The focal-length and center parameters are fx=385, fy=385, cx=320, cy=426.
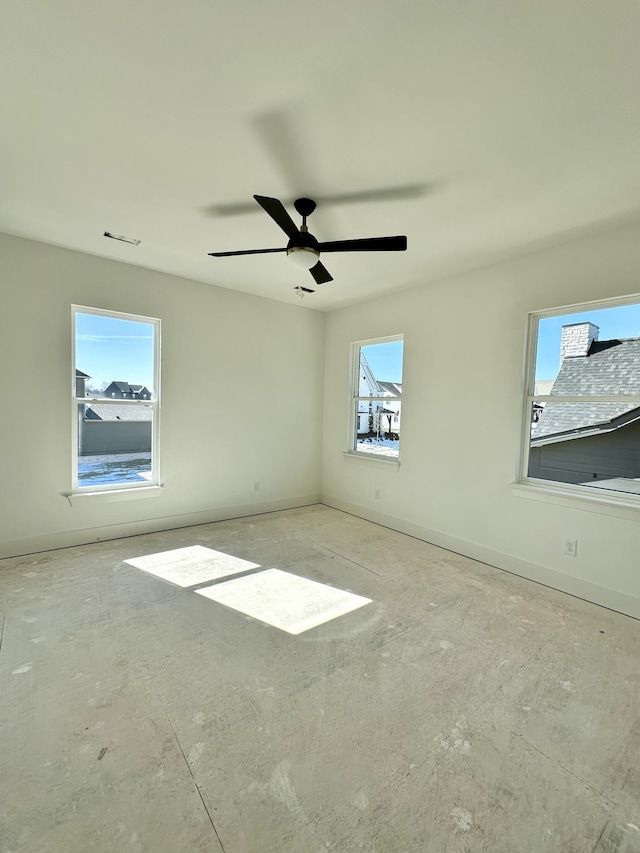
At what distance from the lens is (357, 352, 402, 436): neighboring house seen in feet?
14.3

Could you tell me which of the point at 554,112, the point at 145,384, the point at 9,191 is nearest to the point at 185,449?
the point at 145,384

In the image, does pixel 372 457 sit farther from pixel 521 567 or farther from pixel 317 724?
pixel 317 724

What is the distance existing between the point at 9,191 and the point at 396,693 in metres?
3.65

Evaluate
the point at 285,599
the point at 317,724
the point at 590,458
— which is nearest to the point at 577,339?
the point at 590,458

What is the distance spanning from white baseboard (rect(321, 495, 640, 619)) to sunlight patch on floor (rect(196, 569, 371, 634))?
52.5 inches

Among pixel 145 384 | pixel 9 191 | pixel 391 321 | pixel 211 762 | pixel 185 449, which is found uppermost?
pixel 9 191

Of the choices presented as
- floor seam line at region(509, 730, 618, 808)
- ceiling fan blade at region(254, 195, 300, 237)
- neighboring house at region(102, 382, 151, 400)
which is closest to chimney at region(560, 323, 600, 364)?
ceiling fan blade at region(254, 195, 300, 237)

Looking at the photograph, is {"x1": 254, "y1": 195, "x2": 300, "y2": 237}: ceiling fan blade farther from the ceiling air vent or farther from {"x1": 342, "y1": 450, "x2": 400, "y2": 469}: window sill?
{"x1": 342, "y1": 450, "x2": 400, "y2": 469}: window sill

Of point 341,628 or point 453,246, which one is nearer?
point 341,628

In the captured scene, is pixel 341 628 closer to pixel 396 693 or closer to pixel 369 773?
pixel 396 693

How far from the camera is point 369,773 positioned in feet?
4.69

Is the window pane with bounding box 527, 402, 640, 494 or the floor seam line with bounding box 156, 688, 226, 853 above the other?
the window pane with bounding box 527, 402, 640, 494

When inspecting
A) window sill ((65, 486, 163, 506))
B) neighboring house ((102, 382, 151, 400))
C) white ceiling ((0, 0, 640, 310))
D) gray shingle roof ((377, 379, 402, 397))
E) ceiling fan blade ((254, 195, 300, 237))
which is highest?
white ceiling ((0, 0, 640, 310))

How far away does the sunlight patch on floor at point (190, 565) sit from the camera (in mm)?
2979
